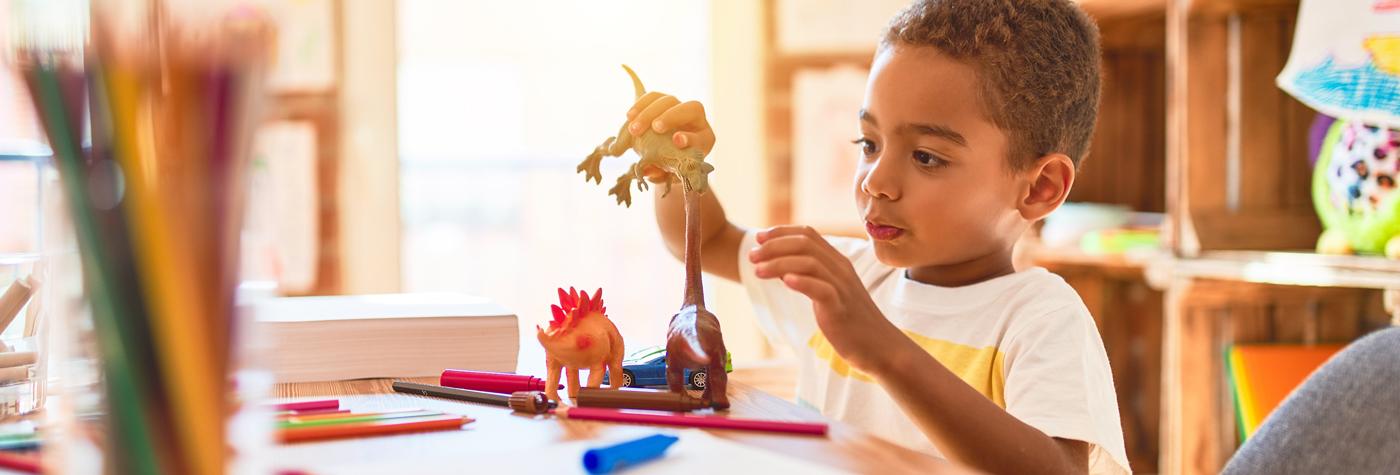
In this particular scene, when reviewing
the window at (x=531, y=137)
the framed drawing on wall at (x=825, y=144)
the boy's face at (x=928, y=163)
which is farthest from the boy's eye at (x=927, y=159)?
the window at (x=531, y=137)

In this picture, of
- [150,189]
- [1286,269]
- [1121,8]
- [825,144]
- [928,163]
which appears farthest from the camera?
[825,144]

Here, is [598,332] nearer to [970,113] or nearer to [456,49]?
[970,113]

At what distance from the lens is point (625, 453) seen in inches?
19.4

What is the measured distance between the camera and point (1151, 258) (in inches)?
68.4

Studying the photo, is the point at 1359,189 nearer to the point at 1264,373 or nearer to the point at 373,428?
the point at 1264,373

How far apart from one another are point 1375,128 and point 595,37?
2088 mm

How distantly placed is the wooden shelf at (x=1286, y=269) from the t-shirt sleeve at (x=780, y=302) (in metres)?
0.68

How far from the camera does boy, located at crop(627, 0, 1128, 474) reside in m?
0.73

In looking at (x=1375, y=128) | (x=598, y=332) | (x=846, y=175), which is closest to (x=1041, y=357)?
(x=598, y=332)

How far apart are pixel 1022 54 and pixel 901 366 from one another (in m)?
0.35

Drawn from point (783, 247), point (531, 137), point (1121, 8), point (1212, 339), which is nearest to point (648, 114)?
point (783, 247)

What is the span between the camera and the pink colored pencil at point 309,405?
0.60m

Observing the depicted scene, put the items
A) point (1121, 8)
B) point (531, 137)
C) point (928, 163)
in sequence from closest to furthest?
point (928, 163) < point (1121, 8) < point (531, 137)

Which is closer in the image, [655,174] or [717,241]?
[655,174]
